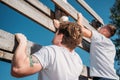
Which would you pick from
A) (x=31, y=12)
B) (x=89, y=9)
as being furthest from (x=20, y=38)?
(x=89, y=9)

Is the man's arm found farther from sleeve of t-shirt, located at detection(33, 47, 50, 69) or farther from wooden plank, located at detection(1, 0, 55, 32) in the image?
wooden plank, located at detection(1, 0, 55, 32)

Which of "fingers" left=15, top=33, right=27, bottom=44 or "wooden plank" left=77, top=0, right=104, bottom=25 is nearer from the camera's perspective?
"fingers" left=15, top=33, right=27, bottom=44

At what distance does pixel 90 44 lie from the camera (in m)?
4.80

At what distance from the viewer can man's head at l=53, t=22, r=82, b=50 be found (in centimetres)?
269

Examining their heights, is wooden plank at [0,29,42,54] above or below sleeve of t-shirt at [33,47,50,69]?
above

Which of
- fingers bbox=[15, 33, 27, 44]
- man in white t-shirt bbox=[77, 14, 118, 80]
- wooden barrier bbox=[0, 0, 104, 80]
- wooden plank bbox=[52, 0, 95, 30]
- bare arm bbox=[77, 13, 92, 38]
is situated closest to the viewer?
fingers bbox=[15, 33, 27, 44]

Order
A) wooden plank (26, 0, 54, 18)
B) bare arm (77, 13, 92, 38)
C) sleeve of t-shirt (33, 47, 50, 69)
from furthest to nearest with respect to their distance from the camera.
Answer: bare arm (77, 13, 92, 38) < wooden plank (26, 0, 54, 18) < sleeve of t-shirt (33, 47, 50, 69)

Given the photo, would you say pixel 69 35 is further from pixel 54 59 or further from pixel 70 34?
pixel 54 59

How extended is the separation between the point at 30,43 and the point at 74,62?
475mm

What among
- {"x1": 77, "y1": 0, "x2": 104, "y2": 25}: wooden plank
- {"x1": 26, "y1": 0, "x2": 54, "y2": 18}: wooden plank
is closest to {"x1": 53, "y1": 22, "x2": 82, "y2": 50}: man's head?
{"x1": 26, "y1": 0, "x2": 54, "y2": 18}: wooden plank

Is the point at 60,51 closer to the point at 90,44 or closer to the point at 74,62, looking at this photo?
the point at 74,62

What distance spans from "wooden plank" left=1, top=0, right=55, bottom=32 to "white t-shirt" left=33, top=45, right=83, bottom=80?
0.62 meters

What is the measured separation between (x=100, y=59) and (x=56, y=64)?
1.90m

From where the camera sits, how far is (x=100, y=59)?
4363 millimetres
